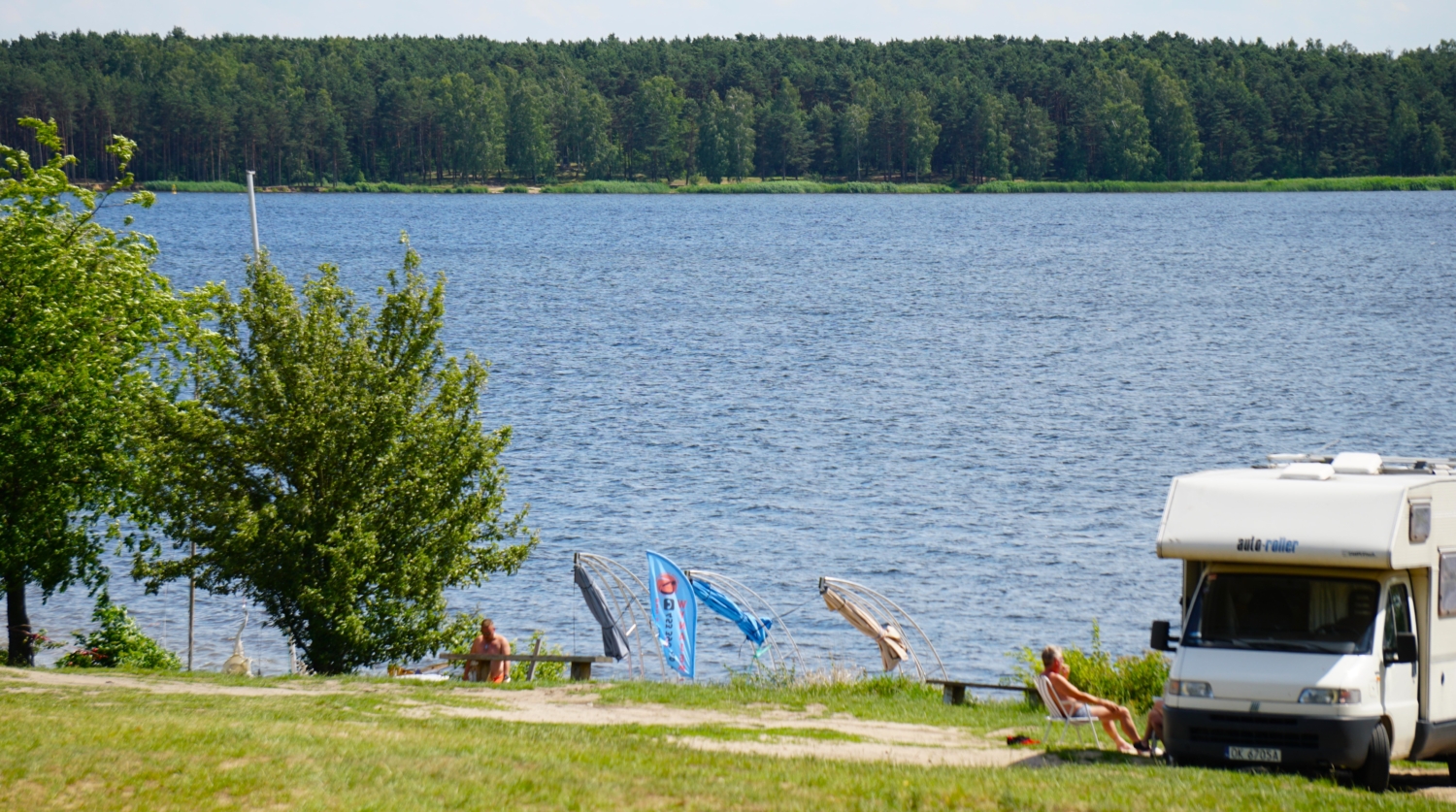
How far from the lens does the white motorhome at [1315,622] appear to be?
13.2m

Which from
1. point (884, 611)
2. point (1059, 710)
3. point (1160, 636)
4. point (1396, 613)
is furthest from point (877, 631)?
point (1396, 613)

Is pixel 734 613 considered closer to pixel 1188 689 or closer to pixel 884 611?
pixel 884 611

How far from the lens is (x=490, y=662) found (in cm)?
2186

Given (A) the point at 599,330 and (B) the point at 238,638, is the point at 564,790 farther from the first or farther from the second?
(A) the point at 599,330

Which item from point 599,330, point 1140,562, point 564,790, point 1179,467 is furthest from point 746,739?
point 599,330

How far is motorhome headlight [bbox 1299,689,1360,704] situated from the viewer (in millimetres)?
13109

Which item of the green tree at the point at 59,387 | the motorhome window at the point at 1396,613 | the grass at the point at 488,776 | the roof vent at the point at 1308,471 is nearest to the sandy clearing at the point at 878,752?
the grass at the point at 488,776

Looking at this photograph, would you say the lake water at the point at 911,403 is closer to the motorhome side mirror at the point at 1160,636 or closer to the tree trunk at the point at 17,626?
the tree trunk at the point at 17,626

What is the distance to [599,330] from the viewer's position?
259 feet

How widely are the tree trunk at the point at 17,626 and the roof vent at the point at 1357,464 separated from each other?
19972 millimetres

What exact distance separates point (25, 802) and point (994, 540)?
28607 millimetres

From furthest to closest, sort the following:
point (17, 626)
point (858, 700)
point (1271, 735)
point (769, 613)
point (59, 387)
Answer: point (769, 613)
point (17, 626)
point (59, 387)
point (858, 700)
point (1271, 735)

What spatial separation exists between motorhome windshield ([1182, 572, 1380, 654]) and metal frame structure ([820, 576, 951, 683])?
970cm

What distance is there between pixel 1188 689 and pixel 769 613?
697 inches
